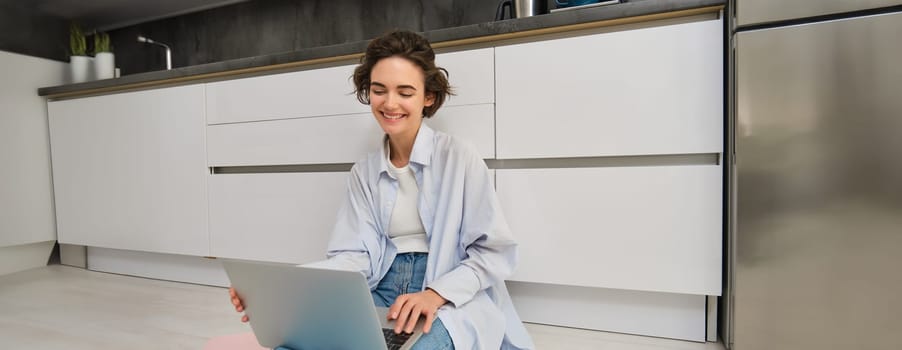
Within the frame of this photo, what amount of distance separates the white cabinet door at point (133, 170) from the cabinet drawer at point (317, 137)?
0.44ft

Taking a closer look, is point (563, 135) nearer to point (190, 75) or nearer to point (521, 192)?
point (521, 192)

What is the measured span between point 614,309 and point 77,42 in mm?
2742

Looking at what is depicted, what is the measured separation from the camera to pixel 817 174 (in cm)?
91

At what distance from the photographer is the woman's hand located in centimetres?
66

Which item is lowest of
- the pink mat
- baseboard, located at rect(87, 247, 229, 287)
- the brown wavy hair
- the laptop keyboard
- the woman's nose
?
baseboard, located at rect(87, 247, 229, 287)

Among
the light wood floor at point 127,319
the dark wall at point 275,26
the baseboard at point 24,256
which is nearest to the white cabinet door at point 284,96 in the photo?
the dark wall at point 275,26

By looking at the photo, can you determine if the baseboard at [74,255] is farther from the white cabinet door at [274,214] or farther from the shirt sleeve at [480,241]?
the shirt sleeve at [480,241]

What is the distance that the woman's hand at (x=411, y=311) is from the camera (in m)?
0.66

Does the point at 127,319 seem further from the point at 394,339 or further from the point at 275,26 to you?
the point at 275,26

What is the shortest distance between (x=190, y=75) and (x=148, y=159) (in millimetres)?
401

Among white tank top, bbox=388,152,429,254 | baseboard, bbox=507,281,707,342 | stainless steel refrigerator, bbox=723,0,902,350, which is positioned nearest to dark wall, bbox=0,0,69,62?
white tank top, bbox=388,152,429,254

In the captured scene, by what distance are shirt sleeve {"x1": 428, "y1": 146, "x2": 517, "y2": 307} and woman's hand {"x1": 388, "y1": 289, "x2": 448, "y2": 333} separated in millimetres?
64

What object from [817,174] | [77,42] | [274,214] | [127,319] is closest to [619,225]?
[817,174]

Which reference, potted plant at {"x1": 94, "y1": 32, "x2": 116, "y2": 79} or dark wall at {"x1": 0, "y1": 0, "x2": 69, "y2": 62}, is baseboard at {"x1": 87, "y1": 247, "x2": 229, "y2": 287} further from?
dark wall at {"x1": 0, "y1": 0, "x2": 69, "y2": 62}
